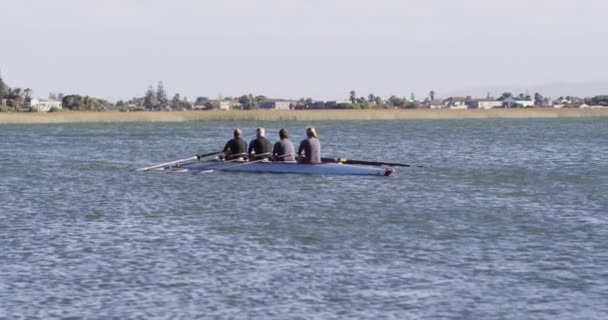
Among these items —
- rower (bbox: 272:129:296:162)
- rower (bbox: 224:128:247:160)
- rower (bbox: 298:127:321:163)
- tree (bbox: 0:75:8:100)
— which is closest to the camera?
rower (bbox: 298:127:321:163)

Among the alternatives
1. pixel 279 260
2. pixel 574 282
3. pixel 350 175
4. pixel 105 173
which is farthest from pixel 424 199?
pixel 105 173

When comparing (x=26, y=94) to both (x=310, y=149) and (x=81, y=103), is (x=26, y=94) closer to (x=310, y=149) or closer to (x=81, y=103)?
(x=81, y=103)

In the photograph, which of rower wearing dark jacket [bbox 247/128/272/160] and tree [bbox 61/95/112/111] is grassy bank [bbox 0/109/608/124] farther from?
rower wearing dark jacket [bbox 247/128/272/160]

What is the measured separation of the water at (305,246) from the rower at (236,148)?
569mm

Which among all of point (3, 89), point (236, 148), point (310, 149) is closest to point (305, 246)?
point (310, 149)

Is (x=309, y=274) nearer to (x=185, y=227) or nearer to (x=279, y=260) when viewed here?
(x=279, y=260)

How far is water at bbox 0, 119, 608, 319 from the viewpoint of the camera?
50.3ft

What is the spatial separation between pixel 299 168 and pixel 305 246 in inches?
565

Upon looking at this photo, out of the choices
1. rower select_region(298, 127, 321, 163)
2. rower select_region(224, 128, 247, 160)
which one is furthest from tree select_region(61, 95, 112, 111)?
rower select_region(298, 127, 321, 163)

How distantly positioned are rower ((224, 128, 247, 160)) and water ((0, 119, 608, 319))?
22.4 inches

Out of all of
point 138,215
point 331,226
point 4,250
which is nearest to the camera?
point 4,250

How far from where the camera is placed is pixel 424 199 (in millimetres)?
28859

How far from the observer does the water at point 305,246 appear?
50.3 feet

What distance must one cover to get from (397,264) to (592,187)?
52.8 ft
